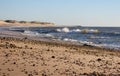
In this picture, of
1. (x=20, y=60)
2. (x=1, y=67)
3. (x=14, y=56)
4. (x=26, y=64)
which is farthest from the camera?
(x=14, y=56)

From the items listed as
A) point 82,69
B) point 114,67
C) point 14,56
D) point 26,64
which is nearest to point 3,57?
point 14,56

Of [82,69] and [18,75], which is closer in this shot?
[18,75]

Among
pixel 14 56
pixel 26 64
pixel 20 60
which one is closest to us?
pixel 26 64

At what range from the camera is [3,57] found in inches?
572

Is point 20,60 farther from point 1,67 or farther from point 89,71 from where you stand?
point 89,71

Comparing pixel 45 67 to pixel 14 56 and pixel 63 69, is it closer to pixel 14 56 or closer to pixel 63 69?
pixel 63 69

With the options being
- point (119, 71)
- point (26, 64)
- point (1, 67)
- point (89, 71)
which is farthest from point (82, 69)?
point (1, 67)

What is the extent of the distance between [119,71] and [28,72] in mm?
3563

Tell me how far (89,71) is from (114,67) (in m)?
1.69

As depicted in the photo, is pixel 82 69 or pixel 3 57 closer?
pixel 82 69

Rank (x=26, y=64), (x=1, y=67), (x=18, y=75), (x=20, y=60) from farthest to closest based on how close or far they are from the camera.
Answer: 1. (x=20, y=60)
2. (x=26, y=64)
3. (x=1, y=67)
4. (x=18, y=75)

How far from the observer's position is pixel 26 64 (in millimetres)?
12969

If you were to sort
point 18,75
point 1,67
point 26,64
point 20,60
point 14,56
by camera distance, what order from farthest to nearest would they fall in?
1. point 14,56
2. point 20,60
3. point 26,64
4. point 1,67
5. point 18,75

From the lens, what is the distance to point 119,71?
12.5 metres
